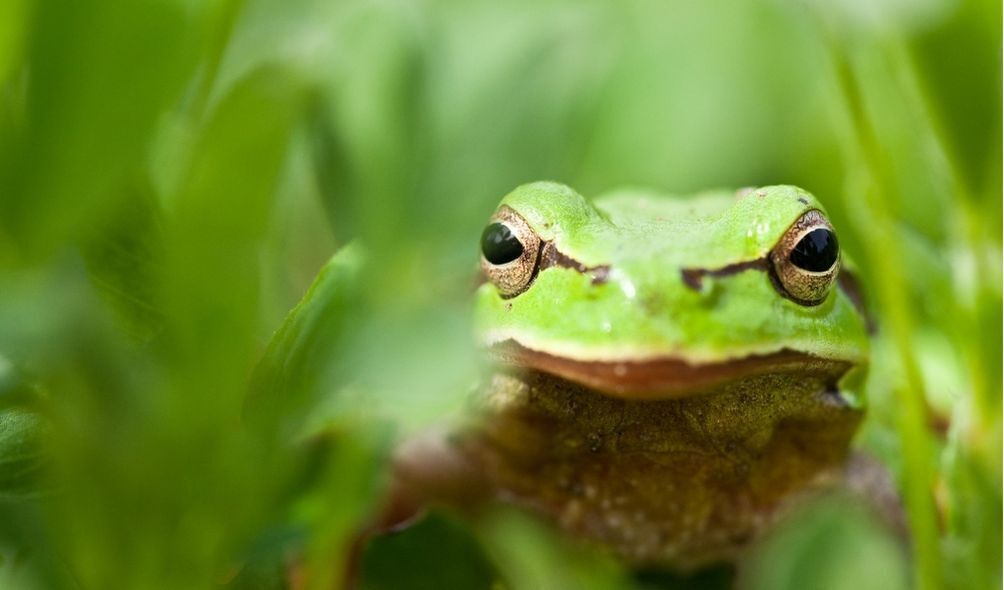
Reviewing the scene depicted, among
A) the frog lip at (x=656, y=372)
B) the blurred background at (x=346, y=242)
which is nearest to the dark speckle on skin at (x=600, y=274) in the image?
the frog lip at (x=656, y=372)

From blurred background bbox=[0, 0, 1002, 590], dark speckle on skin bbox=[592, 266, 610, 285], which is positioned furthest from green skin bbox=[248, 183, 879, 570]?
blurred background bbox=[0, 0, 1002, 590]

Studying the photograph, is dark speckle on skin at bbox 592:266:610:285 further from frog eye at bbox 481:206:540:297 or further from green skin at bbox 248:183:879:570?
frog eye at bbox 481:206:540:297

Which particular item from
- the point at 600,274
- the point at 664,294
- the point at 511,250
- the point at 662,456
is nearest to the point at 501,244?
the point at 511,250

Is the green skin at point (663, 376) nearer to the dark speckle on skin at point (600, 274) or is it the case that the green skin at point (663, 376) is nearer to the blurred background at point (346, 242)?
the dark speckle on skin at point (600, 274)

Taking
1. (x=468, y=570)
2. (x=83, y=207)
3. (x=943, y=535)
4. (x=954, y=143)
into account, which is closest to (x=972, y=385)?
(x=943, y=535)

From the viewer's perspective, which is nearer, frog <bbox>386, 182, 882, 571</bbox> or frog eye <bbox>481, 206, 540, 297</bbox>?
frog <bbox>386, 182, 882, 571</bbox>

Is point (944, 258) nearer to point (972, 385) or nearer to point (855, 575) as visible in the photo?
point (972, 385)

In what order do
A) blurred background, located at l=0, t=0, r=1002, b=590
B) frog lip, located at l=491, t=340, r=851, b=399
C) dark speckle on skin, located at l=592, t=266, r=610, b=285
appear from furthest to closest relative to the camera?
dark speckle on skin, located at l=592, t=266, r=610, b=285 < frog lip, located at l=491, t=340, r=851, b=399 < blurred background, located at l=0, t=0, r=1002, b=590
